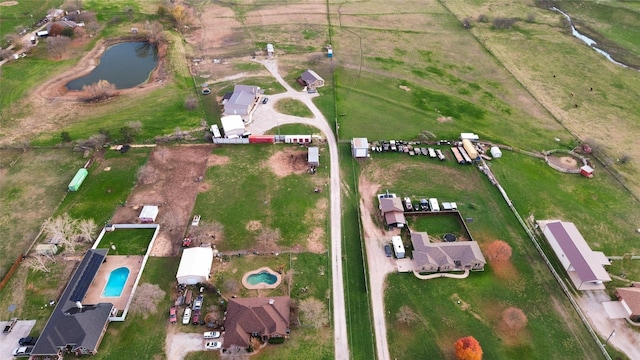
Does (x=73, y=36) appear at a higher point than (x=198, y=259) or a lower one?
higher

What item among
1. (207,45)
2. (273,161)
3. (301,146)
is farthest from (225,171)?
(207,45)

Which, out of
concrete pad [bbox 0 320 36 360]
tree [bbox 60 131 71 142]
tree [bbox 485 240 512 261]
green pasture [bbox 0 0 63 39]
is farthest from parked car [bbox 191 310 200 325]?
green pasture [bbox 0 0 63 39]

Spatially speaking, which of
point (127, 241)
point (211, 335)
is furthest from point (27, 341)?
point (211, 335)

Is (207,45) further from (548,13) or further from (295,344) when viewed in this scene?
(548,13)

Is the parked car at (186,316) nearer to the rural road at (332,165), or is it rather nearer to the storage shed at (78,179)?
the rural road at (332,165)

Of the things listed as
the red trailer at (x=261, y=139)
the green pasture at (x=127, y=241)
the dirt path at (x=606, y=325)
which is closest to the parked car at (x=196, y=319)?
the green pasture at (x=127, y=241)

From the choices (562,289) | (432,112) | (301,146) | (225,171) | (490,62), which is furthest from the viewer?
(490,62)

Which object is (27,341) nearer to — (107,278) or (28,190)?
(107,278)
